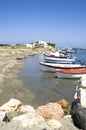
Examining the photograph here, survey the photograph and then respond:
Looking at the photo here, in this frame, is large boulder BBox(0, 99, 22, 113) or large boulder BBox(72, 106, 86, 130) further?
large boulder BBox(0, 99, 22, 113)

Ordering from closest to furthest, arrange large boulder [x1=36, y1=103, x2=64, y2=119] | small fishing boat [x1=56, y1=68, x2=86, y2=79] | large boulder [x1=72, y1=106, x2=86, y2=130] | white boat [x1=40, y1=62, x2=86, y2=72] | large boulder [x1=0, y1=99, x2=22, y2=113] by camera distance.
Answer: large boulder [x1=72, y1=106, x2=86, y2=130] < large boulder [x1=36, y1=103, x2=64, y2=119] < large boulder [x1=0, y1=99, x2=22, y2=113] < small fishing boat [x1=56, y1=68, x2=86, y2=79] < white boat [x1=40, y1=62, x2=86, y2=72]

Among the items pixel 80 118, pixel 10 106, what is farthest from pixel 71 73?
pixel 80 118

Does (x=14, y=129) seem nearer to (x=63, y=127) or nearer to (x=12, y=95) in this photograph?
(x=63, y=127)

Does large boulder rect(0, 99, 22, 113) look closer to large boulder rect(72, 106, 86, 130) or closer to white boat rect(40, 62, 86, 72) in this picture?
large boulder rect(72, 106, 86, 130)

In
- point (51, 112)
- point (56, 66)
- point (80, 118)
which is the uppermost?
point (80, 118)

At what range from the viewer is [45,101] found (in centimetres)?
2023

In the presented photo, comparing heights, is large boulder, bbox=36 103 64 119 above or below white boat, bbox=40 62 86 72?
above

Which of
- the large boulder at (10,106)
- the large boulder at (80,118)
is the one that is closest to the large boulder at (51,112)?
the large boulder at (80,118)

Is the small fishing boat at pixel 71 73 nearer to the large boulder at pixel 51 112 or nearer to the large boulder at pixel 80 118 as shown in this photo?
the large boulder at pixel 51 112

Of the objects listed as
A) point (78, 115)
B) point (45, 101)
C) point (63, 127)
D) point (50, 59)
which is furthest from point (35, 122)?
point (50, 59)

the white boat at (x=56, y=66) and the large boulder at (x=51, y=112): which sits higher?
the large boulder at (x=51, y=112)

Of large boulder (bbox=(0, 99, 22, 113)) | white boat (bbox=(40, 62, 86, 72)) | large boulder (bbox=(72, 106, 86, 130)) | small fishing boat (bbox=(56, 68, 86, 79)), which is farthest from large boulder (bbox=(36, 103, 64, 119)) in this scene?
white boat (bbox=(40, 62, 86, 72))

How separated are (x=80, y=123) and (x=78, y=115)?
42cm

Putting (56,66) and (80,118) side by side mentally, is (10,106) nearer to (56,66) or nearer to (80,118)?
(80,118)
